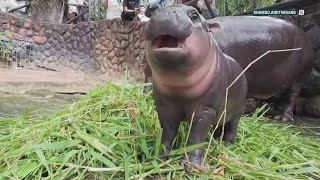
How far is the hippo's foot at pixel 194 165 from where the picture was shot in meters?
1.77

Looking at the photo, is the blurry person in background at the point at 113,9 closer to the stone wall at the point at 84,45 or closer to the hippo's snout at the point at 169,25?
the stone wall at the point at 84,45

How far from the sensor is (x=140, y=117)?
7.64ft

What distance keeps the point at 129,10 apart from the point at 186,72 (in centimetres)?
669

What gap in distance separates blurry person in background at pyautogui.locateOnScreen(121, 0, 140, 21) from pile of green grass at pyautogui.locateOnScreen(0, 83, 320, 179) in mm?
5826

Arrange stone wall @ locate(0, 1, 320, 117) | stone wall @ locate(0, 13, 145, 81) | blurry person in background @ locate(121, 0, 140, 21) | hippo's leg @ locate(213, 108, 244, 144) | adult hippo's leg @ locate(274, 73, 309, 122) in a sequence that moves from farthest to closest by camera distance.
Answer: stone wall @ locate(0, 13, 145, 81), stone wall @ locate(0, 1, 320, 117), blurry person in background @ locate(121, 0, 140, 21), adult hippo's leg @ locate(274, 73, 309, 122), hippo's leg @ locate(213, 108, 244, 144)

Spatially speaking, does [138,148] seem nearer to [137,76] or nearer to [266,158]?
[266,158]

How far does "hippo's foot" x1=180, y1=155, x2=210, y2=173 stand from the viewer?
1771mm

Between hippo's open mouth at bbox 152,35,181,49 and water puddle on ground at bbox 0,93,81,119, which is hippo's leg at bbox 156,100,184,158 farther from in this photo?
water puddle on ground at bbox 0,93,81,119

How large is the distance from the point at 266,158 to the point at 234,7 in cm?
1050

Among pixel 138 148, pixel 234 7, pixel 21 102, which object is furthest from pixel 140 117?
pixel 234 7

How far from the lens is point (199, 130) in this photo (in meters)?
1.84

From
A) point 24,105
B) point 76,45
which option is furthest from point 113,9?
point 24,105

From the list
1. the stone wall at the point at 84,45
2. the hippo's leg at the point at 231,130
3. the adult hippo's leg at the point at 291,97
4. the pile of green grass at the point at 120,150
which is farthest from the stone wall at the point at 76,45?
the hippo's leg at the point at 231,130

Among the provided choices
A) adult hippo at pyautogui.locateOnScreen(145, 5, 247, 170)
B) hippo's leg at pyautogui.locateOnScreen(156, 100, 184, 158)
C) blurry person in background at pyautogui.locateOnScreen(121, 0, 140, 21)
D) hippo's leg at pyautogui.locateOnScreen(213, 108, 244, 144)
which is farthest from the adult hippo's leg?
blurry person in background at pyautogui.locateOnScreen(121, 0, 140, 21)
